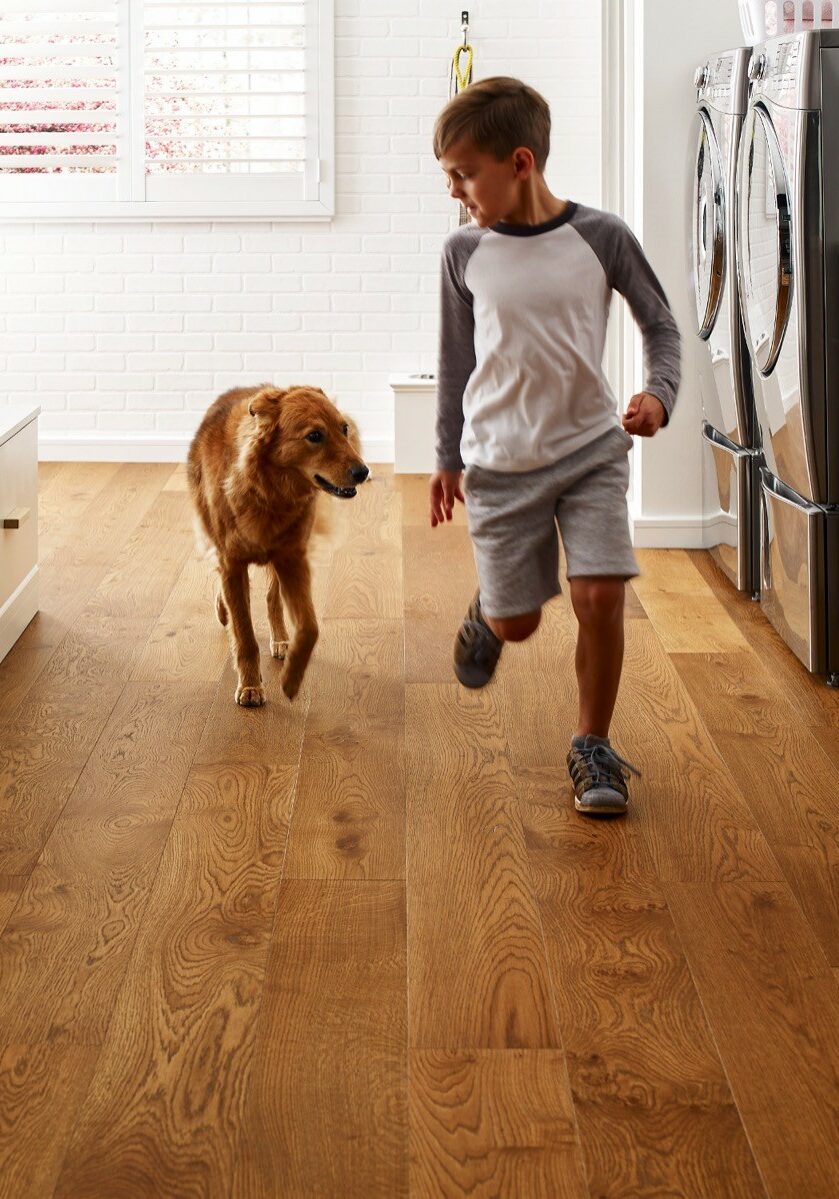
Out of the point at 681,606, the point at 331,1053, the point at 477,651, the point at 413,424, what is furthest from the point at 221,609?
the point at 413,424

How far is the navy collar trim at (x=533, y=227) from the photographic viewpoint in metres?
2.17

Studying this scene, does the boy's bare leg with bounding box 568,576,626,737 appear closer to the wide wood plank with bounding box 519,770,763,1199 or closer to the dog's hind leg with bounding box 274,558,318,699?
the wide wood plank with bounding box 519,770,763,1199

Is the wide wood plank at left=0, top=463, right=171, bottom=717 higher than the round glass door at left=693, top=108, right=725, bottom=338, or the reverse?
the round glass door at left=693, top=108, right=725, bottom=338

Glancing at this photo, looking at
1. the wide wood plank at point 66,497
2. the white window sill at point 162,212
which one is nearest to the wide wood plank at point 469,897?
the wide wood plank at point 66,497

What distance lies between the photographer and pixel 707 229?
3.66 metres

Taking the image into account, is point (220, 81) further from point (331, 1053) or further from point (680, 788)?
point (331, 1053)

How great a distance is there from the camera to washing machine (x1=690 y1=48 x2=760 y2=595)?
3439 millimetres

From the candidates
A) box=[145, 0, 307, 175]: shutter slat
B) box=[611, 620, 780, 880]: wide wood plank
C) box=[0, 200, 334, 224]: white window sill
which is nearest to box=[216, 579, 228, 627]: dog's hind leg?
box=[611, 620, 780, 880]: wide wood plank

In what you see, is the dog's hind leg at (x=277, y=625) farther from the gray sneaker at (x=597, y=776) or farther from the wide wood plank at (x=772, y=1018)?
the wide wood plank at (x=772, y=1018)

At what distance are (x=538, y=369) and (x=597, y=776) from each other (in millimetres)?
685

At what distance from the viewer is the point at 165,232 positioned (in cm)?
557

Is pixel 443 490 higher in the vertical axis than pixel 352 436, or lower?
lower

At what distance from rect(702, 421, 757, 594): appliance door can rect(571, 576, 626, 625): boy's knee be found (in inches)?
55.7

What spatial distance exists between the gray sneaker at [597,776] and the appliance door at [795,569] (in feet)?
2.42
